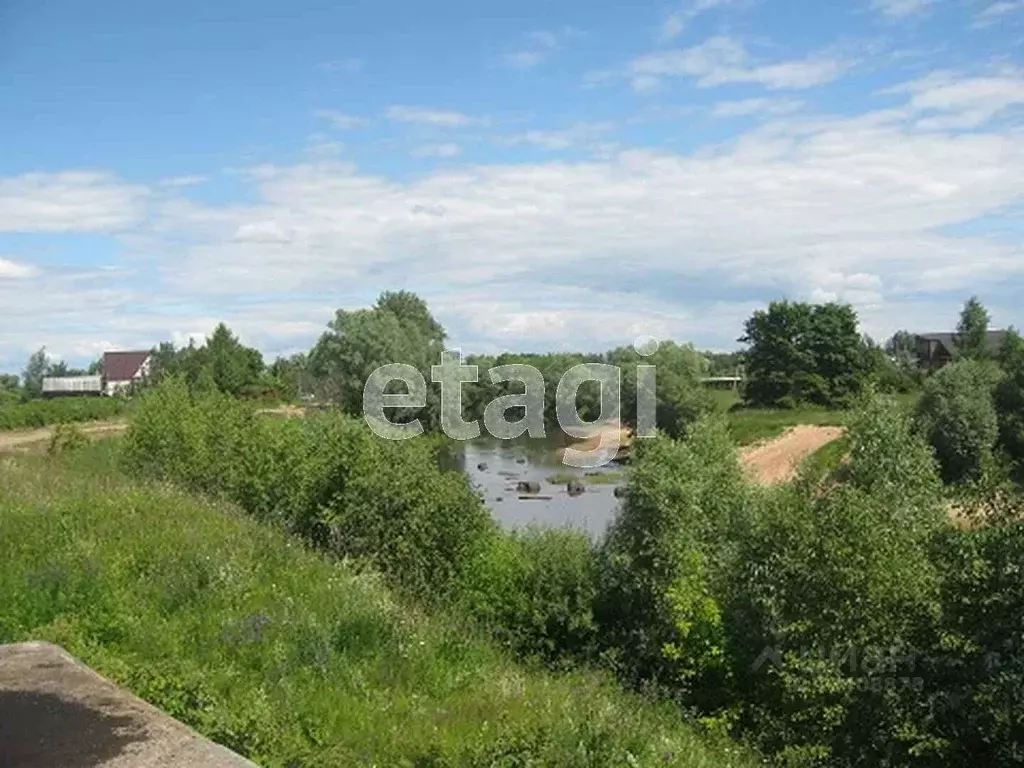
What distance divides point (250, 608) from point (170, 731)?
390 centimetres

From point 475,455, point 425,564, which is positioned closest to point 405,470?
point 425,564

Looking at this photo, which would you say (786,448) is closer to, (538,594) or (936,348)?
(538,594)

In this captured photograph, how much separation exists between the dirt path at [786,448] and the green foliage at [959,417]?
4.20m

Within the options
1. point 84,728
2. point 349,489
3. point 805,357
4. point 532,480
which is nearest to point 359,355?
point 532,480

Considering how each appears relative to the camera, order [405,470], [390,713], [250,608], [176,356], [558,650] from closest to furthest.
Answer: [390,713] < [250,608] < [558,650] < [405,470] < [176,356]

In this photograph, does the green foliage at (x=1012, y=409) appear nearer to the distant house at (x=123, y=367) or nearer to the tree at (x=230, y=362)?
the tree at (x=230, y=362)

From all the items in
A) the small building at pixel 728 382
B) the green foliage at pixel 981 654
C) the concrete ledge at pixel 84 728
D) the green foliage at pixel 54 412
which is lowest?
the green foliage at pixel 981 654

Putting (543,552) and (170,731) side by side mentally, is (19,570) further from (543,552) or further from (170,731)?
(543,552)

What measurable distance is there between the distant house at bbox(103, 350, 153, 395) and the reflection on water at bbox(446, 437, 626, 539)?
42.5m

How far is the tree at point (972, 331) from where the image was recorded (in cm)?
6519

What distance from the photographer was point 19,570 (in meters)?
7.85

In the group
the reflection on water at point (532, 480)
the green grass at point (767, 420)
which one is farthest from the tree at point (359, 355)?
the green grass at point (767, 420)

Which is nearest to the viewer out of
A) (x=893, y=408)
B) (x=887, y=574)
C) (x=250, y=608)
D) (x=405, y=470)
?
(x=250, y=608)

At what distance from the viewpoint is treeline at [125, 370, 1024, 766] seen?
10.1 meters
